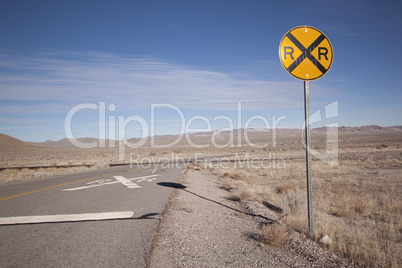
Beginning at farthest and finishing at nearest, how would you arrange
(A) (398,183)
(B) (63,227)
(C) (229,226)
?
(A) (398,183) → (C) (229,226) → (B) (63,227)

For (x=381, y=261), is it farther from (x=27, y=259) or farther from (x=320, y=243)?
(x=27, y=259)

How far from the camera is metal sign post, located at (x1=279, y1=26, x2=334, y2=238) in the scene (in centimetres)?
430

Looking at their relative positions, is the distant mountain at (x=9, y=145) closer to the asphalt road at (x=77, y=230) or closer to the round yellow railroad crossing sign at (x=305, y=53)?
the asphalt road at (x=77, y=230)

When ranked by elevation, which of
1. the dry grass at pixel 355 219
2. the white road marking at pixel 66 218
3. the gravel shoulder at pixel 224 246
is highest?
the white road marking at pixel 66 218

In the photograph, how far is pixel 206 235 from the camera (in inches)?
174

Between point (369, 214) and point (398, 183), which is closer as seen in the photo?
point (369, 214)

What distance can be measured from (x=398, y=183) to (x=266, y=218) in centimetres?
1180

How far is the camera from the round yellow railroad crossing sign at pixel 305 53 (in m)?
4.30

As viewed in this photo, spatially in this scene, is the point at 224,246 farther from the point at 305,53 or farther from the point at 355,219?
the point at 355,219

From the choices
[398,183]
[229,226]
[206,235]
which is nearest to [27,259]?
[206,235]

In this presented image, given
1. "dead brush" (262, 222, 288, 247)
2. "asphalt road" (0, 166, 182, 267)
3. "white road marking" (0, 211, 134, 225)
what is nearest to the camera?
"asphalt road" (0, 166, 182, 267)

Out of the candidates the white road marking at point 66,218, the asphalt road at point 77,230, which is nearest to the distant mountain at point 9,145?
the asphalt road at point 77,230

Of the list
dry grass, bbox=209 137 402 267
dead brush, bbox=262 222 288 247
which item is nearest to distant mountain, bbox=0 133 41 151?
dry grass, bbox=209 137 402 267

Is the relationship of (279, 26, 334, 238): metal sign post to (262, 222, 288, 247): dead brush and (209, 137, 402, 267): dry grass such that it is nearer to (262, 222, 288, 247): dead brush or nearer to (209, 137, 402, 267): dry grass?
(262, 222, 288, 247): dead brush
